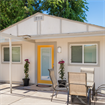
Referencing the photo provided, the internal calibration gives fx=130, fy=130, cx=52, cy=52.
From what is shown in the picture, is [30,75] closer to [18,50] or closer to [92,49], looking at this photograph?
[18,50]

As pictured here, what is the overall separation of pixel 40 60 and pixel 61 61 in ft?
4.86

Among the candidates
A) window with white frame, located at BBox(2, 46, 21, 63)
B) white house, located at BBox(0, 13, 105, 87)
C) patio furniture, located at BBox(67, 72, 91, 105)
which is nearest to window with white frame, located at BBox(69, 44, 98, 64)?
white house, located at BBox(0, 13, 105, 87)

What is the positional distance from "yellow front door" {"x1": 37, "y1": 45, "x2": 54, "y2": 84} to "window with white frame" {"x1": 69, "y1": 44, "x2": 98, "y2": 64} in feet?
3.97

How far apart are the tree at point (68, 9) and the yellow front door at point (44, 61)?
8190mm

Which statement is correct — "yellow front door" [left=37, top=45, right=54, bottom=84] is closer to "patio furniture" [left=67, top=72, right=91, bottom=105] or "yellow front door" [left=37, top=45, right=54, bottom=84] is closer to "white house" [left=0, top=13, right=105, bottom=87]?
"white house" [left=0, top=13, right=105, bottom=87]

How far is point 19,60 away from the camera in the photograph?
8.26 meters

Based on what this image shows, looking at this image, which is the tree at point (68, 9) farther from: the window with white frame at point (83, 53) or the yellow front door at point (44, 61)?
the window with white frame at point (83, 53)

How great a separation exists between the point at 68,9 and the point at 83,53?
29.8ft

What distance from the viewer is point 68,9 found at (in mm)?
→ 14555

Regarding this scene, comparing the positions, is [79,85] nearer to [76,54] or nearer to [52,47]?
[76,54]

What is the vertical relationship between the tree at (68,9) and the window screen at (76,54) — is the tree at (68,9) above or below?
above

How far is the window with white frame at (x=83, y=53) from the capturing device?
264 inches

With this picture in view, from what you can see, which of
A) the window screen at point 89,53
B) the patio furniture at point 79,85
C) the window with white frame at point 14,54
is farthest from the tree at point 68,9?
the patio furniture at point 79,85

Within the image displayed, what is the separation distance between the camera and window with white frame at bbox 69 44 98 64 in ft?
22.0
